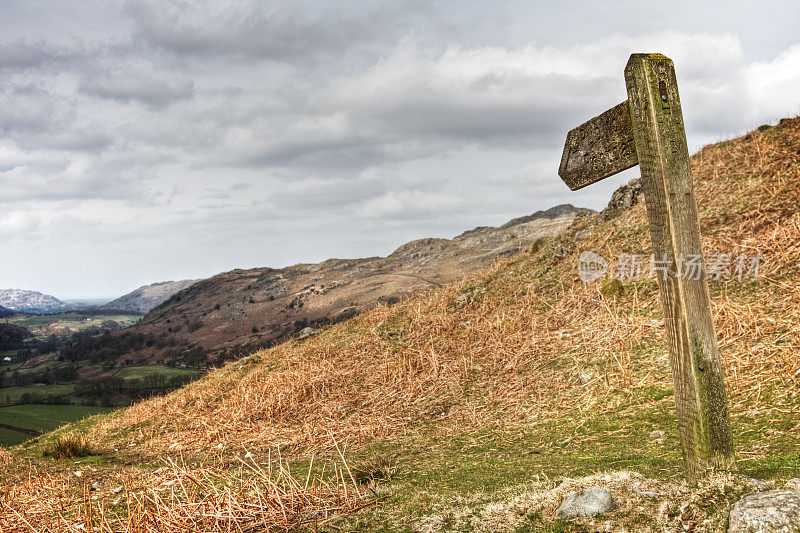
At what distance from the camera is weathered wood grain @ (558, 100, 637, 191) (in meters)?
3.13

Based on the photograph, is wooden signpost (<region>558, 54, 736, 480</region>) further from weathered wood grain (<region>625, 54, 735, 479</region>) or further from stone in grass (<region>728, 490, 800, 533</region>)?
stone in grass (<region>728, 490, 800, 533</region>)

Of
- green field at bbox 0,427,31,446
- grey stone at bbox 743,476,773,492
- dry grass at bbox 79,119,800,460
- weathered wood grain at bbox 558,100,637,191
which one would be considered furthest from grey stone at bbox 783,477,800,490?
green field at bbox 0,427,31,446

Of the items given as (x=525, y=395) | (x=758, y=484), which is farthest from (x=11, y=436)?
(x=758, y=484)

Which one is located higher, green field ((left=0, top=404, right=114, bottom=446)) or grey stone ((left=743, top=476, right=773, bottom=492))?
grey stone ((left=743, top=476, right=773, bottom=492))

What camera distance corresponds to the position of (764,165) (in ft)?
39.7

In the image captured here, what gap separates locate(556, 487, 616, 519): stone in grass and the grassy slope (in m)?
0.08

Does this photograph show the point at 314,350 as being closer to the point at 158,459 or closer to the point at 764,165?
the point at 158,459

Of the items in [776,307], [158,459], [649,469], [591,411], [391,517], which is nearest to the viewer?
[391,517]

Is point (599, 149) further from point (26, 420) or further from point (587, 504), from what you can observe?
point (26, 420)

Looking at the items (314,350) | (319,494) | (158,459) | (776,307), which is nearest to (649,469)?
(319,494)

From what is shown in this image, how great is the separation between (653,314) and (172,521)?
823 centimetres

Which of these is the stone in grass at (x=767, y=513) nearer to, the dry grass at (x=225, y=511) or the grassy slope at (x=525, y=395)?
the grassy slope at (x=525, y=395)

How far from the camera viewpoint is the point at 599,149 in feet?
10.7

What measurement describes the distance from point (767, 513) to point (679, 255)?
137 cm
